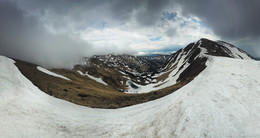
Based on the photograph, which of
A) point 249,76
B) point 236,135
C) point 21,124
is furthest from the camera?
point 249,76

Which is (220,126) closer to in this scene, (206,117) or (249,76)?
(206,117)

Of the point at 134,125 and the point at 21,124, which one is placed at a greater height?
the point at 21,124

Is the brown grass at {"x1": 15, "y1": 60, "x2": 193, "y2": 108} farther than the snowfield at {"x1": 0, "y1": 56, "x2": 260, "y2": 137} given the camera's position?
Yes

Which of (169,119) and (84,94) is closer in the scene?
(169,119)

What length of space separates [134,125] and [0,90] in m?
18.7

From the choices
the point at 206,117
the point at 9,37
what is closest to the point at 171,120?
the point at 206,117

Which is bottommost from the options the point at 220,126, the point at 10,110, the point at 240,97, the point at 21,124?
the point at 21,124

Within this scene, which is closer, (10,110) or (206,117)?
(206,117)

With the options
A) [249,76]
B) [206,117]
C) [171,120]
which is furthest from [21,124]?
[249,76]

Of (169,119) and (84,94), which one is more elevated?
(169,119)

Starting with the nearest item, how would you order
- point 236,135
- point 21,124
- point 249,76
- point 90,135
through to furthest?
point 236,135, point 21,124, point 90,135, point 249,76

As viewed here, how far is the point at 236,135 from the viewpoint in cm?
826

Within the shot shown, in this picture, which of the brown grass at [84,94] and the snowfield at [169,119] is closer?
the snowfield at [169,119]

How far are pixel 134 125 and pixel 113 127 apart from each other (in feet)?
8.88
